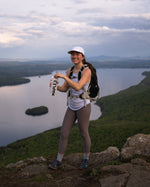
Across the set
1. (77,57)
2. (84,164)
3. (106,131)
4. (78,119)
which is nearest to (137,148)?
(84,164)

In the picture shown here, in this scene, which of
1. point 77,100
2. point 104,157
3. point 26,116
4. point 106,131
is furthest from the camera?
point 26,116

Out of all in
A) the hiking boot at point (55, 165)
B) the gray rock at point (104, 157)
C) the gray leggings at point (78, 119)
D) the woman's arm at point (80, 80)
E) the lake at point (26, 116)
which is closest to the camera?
the woman's arm at point (80, 80)

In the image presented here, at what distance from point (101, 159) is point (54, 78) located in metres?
3.43

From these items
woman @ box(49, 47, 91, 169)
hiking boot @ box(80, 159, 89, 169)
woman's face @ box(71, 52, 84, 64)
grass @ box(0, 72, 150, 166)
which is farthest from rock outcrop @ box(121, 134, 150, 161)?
grass @ box(0, 72, 150, 166)

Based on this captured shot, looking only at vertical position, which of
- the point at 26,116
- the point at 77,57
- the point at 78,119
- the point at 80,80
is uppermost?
the point at 77,57

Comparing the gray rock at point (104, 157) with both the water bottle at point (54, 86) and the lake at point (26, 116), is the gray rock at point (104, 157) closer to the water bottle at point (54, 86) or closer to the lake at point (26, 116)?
the water bottle at point (54, 86)

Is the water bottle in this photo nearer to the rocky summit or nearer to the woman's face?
the woman's face

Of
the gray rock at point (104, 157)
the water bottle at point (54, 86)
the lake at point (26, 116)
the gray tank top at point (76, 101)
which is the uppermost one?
the water bottle at point (54, 86)

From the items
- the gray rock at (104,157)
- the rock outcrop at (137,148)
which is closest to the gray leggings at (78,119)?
the gray rock at (104,157)

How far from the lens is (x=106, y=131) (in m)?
46.5

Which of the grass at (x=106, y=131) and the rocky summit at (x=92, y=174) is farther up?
the rocky summit at (x=92, y=174)

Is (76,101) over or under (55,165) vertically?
over

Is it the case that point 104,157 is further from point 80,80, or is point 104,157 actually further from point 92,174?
point 80,80

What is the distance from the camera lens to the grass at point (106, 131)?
1463 inches
